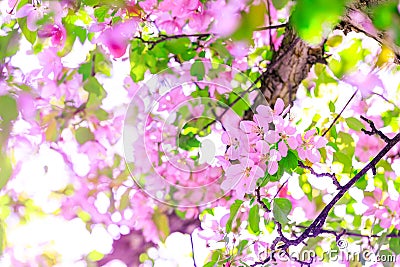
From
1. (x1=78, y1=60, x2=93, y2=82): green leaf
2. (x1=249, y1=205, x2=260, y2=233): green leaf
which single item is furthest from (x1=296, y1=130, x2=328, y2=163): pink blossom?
(x1=78, y1=60, x2=93, y2=82): green leaf

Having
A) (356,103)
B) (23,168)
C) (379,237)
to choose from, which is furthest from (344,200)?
(23,168)

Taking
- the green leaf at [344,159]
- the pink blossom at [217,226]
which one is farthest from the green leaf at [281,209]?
the green leaf at [344,159]

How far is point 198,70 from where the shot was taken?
1122 mm

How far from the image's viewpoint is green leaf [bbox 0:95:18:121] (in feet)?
3.58

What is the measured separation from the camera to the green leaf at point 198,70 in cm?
112

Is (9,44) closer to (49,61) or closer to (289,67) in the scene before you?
(49,61)

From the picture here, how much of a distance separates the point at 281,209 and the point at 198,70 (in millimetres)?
393

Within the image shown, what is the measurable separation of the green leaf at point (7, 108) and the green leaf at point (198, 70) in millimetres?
359

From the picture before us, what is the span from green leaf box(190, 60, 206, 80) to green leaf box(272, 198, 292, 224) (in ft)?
1.24

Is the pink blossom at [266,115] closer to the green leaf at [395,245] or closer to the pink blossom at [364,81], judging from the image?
the pink blossom at [364,81]

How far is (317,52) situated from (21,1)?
1.97 feet

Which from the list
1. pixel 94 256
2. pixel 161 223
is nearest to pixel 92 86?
pixel 161 223

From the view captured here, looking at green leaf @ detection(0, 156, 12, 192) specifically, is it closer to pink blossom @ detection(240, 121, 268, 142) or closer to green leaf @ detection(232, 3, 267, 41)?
pink blossom @ detection(240, 121, 268, 142)

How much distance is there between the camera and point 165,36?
1181 millimetres
